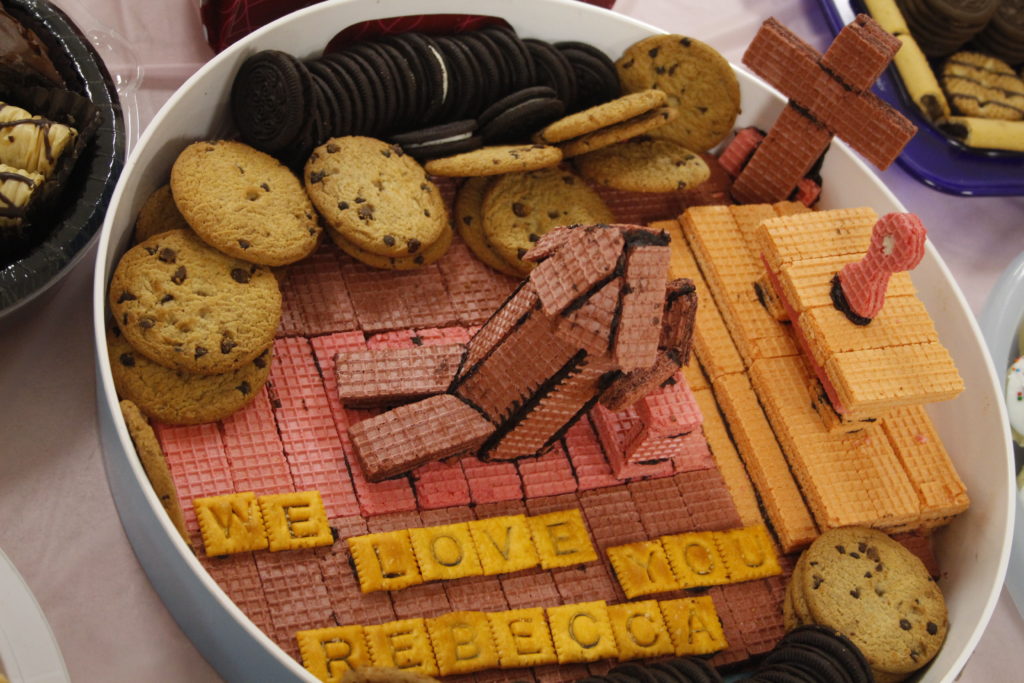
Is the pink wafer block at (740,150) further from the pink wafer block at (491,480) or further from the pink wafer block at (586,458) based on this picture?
the pink wafer block at (491,480)

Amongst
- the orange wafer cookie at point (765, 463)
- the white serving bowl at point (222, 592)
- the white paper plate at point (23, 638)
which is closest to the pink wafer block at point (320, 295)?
the white serving bowl at point (222, 592)

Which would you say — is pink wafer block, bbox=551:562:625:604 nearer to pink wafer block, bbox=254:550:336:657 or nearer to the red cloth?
pink wafer block, bbox=254:550:336:657

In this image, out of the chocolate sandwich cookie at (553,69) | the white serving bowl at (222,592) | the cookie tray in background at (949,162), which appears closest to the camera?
the white serving bowl at (222,592)

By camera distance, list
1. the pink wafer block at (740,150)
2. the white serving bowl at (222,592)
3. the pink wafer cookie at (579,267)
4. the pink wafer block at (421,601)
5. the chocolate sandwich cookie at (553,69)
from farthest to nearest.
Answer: the pink wafer block at (740,150)
the chocolate sandwich cookie at (553,69)
the pink wafer block at (421,601)
the white serving bowl at (222,592)
the pink wafer cookie at (579,267)

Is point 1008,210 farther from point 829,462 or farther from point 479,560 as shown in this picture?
point 479,560

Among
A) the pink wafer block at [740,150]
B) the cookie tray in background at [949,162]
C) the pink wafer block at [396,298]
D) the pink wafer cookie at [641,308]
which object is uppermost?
the pink wafer cookie at [641,308]

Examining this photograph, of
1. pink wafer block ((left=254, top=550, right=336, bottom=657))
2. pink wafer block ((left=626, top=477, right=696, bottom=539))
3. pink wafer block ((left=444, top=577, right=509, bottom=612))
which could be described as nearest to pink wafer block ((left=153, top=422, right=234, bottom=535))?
pink wafer block ((left=254, top=550, right=336, bottom=657))

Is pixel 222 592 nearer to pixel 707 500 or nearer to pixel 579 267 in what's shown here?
pixel 579 267
